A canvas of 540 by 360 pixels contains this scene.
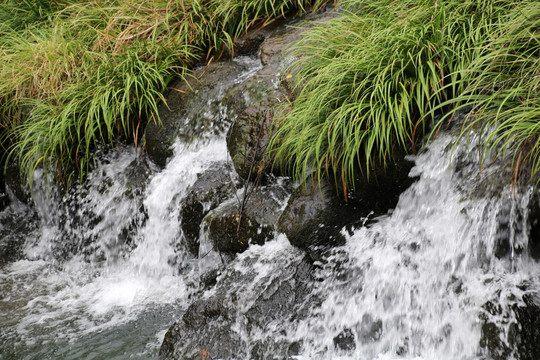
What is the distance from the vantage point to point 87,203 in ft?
15.9

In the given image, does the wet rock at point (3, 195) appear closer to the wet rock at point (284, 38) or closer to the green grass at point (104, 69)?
the green grass at point (104, 69)

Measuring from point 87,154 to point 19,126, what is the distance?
0.88m

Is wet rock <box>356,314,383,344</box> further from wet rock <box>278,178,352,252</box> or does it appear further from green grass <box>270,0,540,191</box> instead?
green grass <box>270,0,540,191</box>

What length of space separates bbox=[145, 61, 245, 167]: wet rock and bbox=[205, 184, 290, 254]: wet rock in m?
1.03

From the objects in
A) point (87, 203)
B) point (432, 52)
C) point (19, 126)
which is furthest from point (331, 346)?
point (19, 126)

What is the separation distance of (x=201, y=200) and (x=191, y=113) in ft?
3.27

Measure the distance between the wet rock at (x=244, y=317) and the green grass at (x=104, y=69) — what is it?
212 centimetres

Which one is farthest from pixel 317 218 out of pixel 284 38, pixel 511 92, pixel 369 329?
pixel 284 38

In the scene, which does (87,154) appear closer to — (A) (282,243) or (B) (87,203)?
(B) (87,203)

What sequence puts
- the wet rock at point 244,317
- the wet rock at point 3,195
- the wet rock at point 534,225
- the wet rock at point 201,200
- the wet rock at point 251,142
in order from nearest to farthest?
the wet rock at point 534,225 → the wet rock at point 244,317 → the wet rock at point 251,142 → the wet rock at point 201,200 → the wet rock at point 3,195

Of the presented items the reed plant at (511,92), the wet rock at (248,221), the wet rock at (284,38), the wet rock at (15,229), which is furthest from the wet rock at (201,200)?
the wet rock at (15,229)

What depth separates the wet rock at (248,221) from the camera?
3506 millimetres

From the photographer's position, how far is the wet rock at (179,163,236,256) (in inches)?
159

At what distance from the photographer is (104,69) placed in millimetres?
4859
